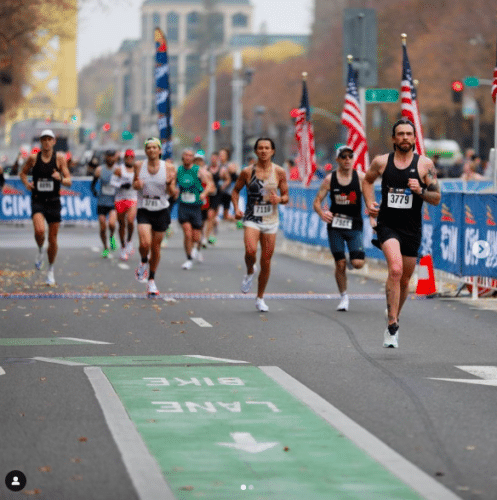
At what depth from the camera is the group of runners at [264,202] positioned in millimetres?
12023

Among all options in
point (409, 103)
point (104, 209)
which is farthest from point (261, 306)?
point (104, 209)

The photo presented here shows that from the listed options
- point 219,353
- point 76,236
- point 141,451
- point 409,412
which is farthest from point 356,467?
point 76,236

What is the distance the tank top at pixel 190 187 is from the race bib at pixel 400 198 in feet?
36.5

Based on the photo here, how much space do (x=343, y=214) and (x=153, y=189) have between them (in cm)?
253

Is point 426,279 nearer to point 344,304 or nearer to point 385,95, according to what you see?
point 344,304

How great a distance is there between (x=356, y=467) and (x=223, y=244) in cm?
2491

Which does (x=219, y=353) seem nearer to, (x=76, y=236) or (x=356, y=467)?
(x=356, y=467)

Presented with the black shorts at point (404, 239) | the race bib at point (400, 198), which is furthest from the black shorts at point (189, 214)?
the race bib at point (400, 198)

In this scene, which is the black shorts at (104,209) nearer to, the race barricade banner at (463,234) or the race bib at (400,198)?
the race barricade banner at (463,234)

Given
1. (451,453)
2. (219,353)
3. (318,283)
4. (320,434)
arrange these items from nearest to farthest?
(451,453) < (320,434) < (219,353) < (318,283)

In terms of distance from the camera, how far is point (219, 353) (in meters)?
11.8

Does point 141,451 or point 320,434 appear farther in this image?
point 320,434

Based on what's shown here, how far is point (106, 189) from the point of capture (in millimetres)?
25016

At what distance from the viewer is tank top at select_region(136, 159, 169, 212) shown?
17.3 meters
